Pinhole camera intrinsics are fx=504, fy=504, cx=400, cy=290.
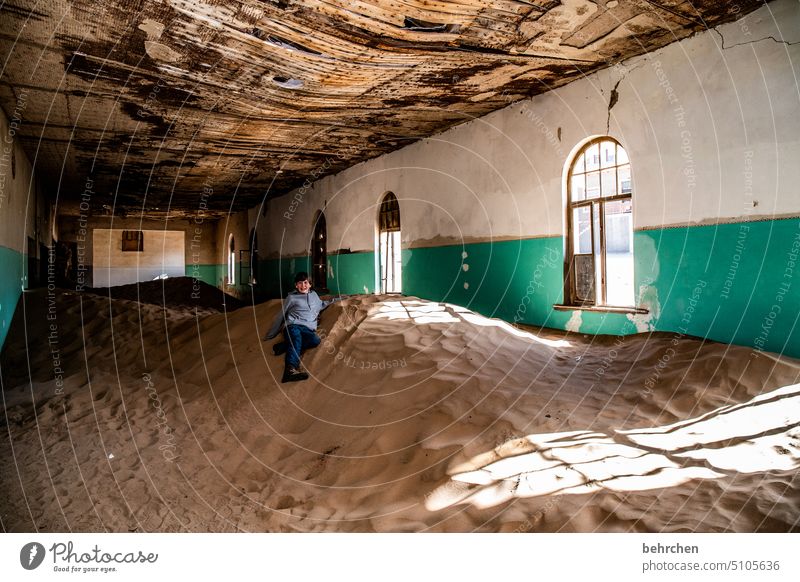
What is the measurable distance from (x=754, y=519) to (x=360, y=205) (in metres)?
10.3

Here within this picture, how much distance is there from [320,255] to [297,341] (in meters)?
8.74

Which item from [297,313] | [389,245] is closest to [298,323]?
[297,313]

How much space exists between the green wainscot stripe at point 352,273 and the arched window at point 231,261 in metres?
9.55

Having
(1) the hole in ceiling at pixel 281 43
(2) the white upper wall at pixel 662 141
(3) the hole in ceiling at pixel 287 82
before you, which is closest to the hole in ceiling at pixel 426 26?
(1) the hole in ceiling at pixel 281 43

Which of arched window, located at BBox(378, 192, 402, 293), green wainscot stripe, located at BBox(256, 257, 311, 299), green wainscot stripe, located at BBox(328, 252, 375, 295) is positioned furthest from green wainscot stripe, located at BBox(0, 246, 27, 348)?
green wainscot stripe, located at BBox(256, 257, 311, 299)

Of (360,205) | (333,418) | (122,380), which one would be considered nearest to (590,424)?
(333,418)

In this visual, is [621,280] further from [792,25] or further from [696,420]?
[696,420]

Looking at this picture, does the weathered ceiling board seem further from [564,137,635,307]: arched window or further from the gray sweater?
the gray sweater

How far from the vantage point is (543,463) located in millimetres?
3375

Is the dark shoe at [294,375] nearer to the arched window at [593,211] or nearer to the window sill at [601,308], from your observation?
the window sill at [601,308]

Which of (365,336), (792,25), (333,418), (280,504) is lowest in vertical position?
(280,504)

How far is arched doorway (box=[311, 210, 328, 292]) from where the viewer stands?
45.6 feet

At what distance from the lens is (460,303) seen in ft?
29.1

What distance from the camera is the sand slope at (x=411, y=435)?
9.92 feet
